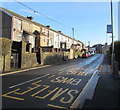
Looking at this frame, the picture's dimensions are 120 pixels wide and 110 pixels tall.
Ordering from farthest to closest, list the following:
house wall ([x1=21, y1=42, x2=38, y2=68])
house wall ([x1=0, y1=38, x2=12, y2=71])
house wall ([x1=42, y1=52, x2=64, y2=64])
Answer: house wall ([x1=42, y1=52, x2=64, y2=64]) → house wall ([x1=21, y1=42, x2=38, y2=68]) → house wall ([x1=0, y1=38, x2=12, y2=71])

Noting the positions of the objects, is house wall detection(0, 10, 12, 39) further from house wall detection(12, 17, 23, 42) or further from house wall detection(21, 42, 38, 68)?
house wall detection(21, 42, 38, 68)

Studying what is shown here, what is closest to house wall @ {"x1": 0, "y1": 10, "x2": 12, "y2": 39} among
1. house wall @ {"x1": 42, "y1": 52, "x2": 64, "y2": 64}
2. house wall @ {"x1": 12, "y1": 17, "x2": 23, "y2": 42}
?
house wall @ {"x1": 12, "y1": 17, "x2": 23, "y2": 42}

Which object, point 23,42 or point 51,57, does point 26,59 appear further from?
point 51,57

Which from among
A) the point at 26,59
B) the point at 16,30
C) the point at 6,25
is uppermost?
the point at 6,25

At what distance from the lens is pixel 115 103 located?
5.44 meters

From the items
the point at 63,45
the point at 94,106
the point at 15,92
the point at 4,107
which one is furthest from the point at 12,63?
the point at 63,45

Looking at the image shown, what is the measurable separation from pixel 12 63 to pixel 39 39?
23.0m

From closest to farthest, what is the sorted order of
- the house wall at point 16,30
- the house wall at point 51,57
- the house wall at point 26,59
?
the house wall at point 26,59 < the house wall at point 51,57 < the house wall at point 16,30

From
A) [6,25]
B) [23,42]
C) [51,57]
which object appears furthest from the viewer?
[6,25]

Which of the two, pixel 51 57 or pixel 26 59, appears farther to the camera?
pixel 51 57

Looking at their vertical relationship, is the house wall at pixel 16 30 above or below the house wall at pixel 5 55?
above

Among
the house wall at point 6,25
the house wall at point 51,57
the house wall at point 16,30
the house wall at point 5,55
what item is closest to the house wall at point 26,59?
the house wall at point 5,55

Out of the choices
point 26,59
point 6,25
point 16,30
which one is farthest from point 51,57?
point 6,25

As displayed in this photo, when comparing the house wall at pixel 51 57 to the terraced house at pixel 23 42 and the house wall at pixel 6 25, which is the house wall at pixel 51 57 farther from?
the house wall at pixel 6 25
